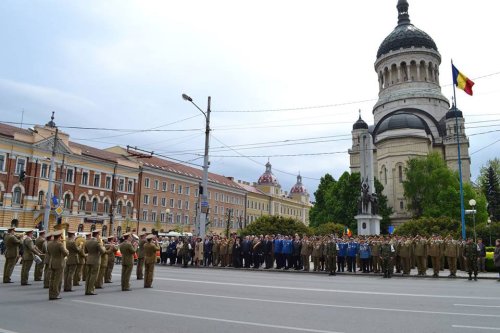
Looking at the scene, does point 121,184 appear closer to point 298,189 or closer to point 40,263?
point 40,263

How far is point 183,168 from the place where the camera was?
260 feet

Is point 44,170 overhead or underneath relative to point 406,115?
underneath

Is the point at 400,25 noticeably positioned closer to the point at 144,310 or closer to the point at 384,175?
the point at 384,175

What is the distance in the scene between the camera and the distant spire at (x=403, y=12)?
93.6 m

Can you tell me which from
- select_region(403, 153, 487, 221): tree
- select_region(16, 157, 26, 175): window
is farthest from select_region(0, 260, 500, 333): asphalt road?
select_region(403, 153, 487, 221): tree

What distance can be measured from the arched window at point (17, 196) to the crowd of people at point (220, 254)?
29321mm

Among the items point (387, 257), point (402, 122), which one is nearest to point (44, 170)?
point (387, 257)

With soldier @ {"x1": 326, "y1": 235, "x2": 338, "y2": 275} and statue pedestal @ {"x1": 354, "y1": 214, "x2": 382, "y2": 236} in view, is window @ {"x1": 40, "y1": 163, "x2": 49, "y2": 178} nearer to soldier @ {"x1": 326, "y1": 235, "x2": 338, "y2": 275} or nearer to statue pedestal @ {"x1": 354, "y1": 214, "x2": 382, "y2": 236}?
statue pedestal @ {"x1": 354, "y1": 214, "x2": 382, "y2": 236}

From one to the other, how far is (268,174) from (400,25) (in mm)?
49244

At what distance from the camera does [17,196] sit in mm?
49188

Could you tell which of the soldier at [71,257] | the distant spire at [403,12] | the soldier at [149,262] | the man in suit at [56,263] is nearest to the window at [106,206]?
the soldier at [149,262]

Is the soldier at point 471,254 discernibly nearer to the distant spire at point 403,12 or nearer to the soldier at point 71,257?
the soldier at point 71,257

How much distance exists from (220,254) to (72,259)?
13862 mm

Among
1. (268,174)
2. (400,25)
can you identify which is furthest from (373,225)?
(268,174)
